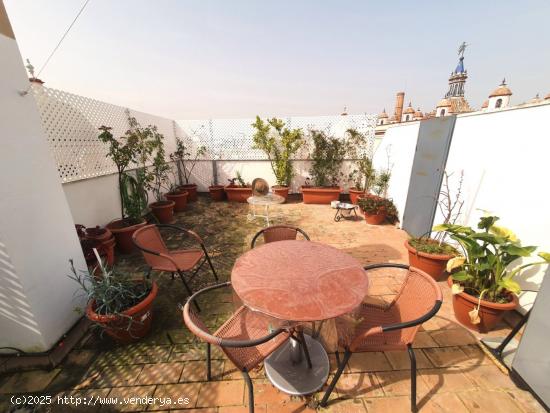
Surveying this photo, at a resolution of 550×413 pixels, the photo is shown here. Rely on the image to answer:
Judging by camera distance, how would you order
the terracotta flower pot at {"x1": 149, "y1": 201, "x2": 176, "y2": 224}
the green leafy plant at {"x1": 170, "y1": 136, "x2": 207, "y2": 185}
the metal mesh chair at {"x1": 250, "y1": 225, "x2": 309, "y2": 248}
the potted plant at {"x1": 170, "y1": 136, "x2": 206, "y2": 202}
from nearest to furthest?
the metal mesh chair at {"x1": 250, "y1": 225, "x2": 309, "y2": 248}
the terracotta flower pot at {"x1": 149, "y1": 201, "x2": 176, "y2": 224}
the potted plant at {"x1": 170, "y1": 136, "x2": 206, "y2": 202}
the green leafy plant at {"x1": 170, "y1": 136, "x2": 207, "y2": 185}

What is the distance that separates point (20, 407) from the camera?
5.21 feet

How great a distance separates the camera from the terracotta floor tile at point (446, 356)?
6.23 ft

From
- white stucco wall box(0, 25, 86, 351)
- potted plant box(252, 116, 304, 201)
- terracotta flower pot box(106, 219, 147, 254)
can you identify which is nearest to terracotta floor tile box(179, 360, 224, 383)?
white stucco wall box(0, 25, 86, 351)

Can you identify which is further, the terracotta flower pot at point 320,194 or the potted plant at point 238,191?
the potted plant at point 238,191

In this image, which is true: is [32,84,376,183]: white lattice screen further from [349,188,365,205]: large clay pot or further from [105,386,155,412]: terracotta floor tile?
[105,386,155,412]: terracotta floor tile

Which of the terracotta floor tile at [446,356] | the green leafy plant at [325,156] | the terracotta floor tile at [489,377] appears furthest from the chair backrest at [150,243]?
the green leafy plant at [325,156]

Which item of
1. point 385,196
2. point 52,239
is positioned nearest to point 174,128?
point 52,239

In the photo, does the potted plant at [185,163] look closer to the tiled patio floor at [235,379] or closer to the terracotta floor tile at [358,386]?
the tiled patio floor at [235,379]

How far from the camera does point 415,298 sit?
5.65ft

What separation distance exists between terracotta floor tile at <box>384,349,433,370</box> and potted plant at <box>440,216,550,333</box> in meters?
0.67

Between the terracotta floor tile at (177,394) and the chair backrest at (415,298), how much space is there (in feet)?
5.37

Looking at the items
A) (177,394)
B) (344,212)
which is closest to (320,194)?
(344,212)

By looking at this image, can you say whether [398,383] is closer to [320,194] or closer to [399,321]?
[399,321]

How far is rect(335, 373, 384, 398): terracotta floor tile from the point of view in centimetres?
167
